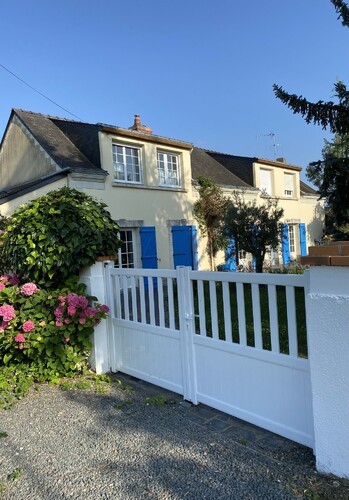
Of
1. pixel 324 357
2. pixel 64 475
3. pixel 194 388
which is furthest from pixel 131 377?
pixel 324 357

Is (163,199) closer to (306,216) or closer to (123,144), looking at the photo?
(123,144)

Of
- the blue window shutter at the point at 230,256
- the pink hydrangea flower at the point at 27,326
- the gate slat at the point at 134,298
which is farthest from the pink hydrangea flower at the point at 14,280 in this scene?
the blue window shutter at the point at 230,256

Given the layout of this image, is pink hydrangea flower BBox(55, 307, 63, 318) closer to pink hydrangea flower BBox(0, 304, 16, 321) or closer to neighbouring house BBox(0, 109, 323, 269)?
pink hydrangea flower BBox(0, 304, 16, 321)

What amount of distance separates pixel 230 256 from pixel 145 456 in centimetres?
1201

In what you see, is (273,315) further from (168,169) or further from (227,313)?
(168,169)

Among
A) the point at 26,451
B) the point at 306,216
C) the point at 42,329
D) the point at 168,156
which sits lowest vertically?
the point at 26,451

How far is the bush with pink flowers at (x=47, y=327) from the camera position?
4.11 meters

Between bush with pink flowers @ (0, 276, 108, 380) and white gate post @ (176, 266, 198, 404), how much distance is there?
119 centimetres

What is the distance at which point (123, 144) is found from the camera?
12148 millimetres

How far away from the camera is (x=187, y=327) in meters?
3.44

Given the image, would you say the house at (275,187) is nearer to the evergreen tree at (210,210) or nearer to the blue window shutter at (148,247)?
the evergreen tree at (210,210)

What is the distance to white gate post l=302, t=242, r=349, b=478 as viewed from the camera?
2.17 meters

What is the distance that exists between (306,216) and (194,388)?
744 inches

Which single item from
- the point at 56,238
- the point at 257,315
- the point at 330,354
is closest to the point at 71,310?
the point at 56,238
